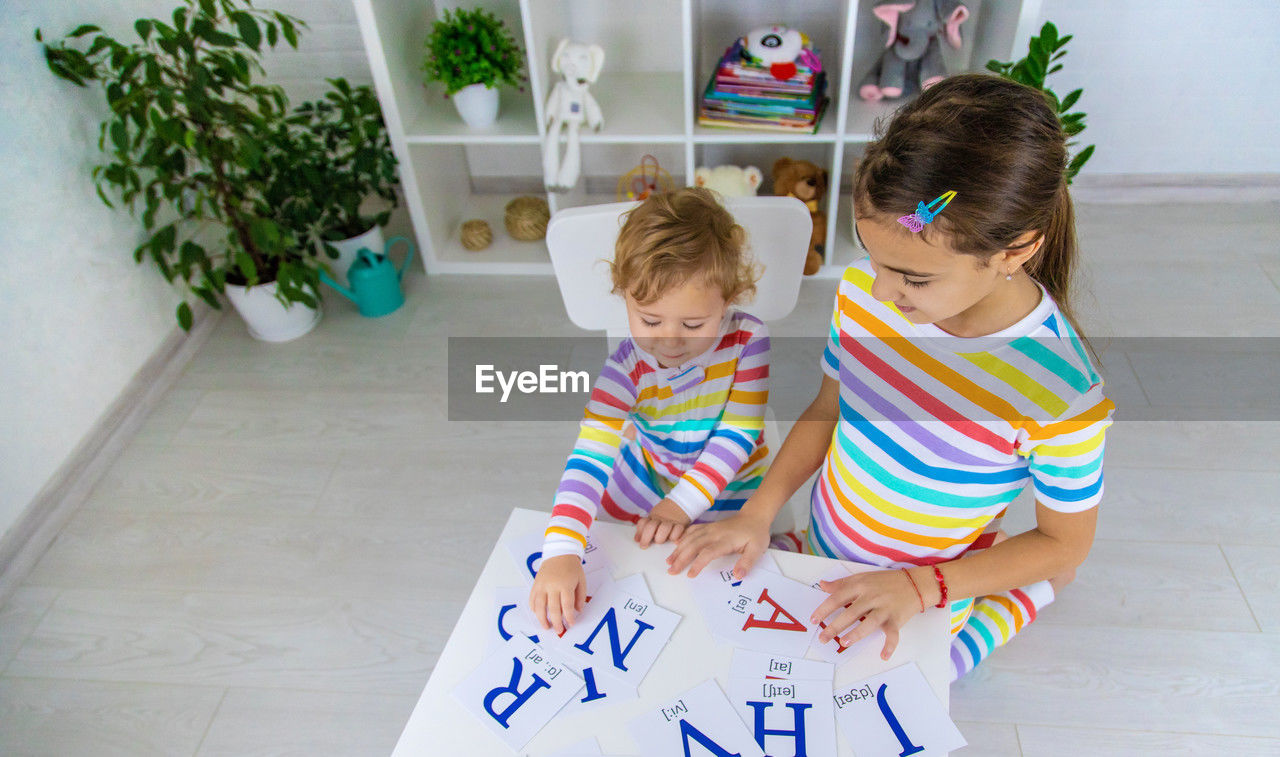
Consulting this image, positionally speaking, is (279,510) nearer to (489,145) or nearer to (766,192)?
(489,145)

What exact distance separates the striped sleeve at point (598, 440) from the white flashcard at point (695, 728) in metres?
0.26

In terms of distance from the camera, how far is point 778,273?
1249 millimetres

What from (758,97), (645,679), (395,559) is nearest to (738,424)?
(645,679)

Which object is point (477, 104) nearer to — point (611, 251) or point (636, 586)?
point (611, 251)

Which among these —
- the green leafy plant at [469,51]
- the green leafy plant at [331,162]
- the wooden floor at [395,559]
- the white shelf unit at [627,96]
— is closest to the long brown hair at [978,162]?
the wooden floor at [395,559]

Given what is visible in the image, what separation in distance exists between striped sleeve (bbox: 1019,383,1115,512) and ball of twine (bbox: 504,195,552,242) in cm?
190

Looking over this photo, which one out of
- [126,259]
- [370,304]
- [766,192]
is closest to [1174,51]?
[766,192]

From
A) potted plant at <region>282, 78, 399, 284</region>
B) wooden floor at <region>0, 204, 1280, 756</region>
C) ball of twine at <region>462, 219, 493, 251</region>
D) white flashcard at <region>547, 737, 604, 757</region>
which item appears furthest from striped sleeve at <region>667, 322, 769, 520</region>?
ball of twine at <region>462, 219, 493, 251</region>

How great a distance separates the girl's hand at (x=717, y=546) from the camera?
973 mm

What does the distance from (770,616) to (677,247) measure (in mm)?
464

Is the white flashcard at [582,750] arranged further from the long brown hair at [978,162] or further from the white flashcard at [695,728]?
the long brown hair at [978,162]

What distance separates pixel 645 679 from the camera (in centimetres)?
87

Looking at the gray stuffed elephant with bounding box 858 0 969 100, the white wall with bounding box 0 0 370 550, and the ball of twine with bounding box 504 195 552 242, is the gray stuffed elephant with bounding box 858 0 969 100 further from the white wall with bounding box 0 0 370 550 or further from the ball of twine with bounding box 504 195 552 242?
the white wall with bounding box 0 0 370 550

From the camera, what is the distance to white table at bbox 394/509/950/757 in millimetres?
823
